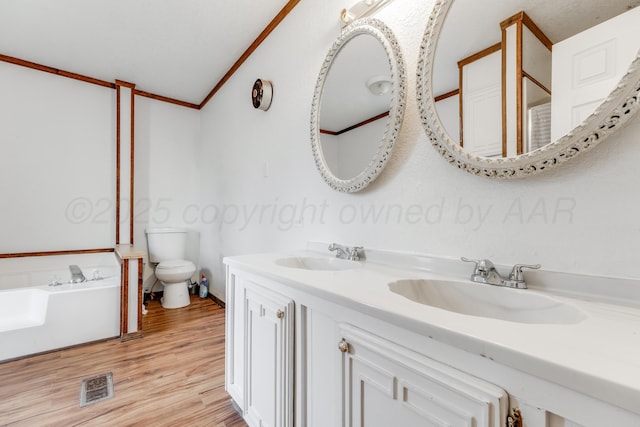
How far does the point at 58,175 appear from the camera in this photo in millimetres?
2838

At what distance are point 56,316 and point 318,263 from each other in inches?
81.2

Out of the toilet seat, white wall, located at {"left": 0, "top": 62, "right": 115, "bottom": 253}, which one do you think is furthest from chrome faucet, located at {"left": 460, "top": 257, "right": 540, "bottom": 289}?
white wall, located at {"left": 0, "top": 62, "right": 115, "bottom": 253}

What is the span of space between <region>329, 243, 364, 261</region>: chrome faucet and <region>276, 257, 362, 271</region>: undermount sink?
28 mm

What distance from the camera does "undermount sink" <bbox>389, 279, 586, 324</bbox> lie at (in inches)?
27.5

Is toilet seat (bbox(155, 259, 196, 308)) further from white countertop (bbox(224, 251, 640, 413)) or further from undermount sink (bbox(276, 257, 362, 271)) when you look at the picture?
white countertop (bbox(224, 251, 640, 413))

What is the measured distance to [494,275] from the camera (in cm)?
86

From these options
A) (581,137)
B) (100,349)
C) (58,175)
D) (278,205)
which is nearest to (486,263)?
(581,137)

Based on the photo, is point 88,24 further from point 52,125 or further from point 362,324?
point 362,324

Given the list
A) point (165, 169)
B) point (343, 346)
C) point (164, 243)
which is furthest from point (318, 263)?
point (165, 169)

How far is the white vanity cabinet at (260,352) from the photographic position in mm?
988

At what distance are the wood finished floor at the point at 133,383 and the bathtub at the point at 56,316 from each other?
0.25 ft

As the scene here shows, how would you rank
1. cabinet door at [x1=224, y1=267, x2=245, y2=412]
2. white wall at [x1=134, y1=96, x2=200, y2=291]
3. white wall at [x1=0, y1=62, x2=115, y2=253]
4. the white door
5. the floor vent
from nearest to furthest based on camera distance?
the white door → cabinet door at [x1=224, y1=267, x2=245, y2=412] → the floor vent → white wall at [x1=0, y1=62, x2=115, y2=253] → white wall at [x1=134, y1=96, x2=200, y2=291]

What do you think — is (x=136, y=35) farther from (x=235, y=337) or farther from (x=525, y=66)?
(x=525, y=66)

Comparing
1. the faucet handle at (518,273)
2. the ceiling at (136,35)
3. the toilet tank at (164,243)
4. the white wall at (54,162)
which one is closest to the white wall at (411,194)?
the faucet handle at (518,273)
